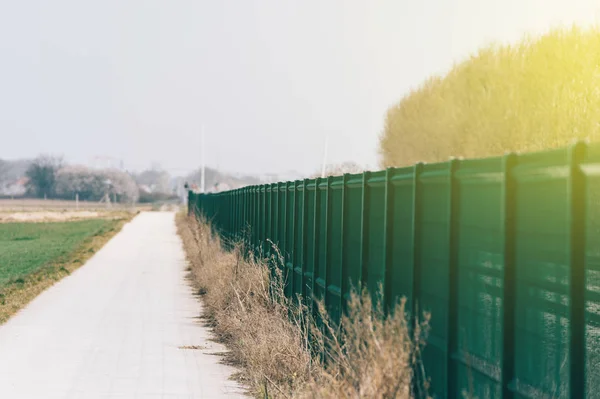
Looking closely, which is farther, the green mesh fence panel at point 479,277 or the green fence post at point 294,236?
the green fence post at point 294,236

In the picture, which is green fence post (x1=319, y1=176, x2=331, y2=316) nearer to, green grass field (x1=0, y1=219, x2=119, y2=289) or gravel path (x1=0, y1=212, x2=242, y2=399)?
gravel path (x1=0, y1=212, x2=242, y2=399)

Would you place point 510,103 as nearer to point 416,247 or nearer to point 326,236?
point 326,236

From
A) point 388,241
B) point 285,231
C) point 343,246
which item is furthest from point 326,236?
point 285,231

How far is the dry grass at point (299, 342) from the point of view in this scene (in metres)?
6.50

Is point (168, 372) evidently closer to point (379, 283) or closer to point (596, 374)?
point (379, 283)

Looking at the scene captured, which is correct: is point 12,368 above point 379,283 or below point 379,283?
below

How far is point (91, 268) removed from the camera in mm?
31719

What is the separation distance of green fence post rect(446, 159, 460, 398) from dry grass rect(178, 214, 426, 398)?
250mm

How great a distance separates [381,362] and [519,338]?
4.24 feet

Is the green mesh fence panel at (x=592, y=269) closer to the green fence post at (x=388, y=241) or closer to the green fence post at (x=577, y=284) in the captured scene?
the green fence post at (x=577, y=284)

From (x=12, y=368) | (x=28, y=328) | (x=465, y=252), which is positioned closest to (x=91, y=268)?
(x=28, y=328)

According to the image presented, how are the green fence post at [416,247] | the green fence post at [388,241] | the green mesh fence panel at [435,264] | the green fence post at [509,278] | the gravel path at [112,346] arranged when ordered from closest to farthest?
the green fence post at [509,278]
the green mesh fence panel at [435,264]
the green fence post at [416,247]
the green fence post at [388,241]
the gravel path at [112,346]

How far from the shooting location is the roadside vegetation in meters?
37.9

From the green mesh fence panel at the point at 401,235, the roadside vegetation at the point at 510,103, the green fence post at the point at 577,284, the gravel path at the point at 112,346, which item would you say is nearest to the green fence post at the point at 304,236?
the gravel path at the point at 112,346
